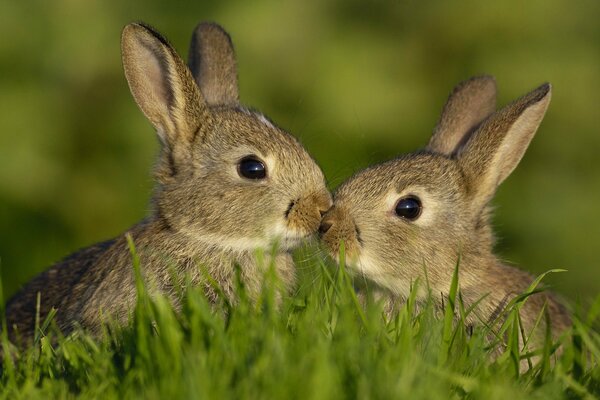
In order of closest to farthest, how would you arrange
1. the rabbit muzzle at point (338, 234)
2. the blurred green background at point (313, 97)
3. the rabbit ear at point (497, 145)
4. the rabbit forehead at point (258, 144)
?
the rabbit muzzle at point (338, 234)
the rabbit forehead at point (258, 144)
the rabbit ear at point (497, 145)
the blurred green background at point (313, 97)

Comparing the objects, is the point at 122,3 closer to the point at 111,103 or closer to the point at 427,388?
the point at 111,103

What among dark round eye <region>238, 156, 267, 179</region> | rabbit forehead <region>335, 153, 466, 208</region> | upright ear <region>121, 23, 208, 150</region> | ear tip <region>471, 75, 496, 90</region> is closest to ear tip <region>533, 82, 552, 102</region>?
rabbit forehead <region>335, 153, 466, 208</region>

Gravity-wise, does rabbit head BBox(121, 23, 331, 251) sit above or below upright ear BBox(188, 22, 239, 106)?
below

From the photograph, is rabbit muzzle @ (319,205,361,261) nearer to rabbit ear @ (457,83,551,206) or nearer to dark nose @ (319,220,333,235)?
dark nose @ (319,220,333,235)

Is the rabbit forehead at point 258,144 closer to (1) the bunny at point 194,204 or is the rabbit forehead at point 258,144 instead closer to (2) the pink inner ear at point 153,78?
(1) the bunny at point 194,204

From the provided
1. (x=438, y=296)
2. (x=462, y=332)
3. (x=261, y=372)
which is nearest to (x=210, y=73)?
(x=438, y=296)

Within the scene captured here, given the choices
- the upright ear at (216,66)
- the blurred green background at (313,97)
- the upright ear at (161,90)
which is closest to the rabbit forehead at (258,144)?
the upright ear at (161,90)

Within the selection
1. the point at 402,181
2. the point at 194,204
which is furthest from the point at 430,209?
the point at 194,204
